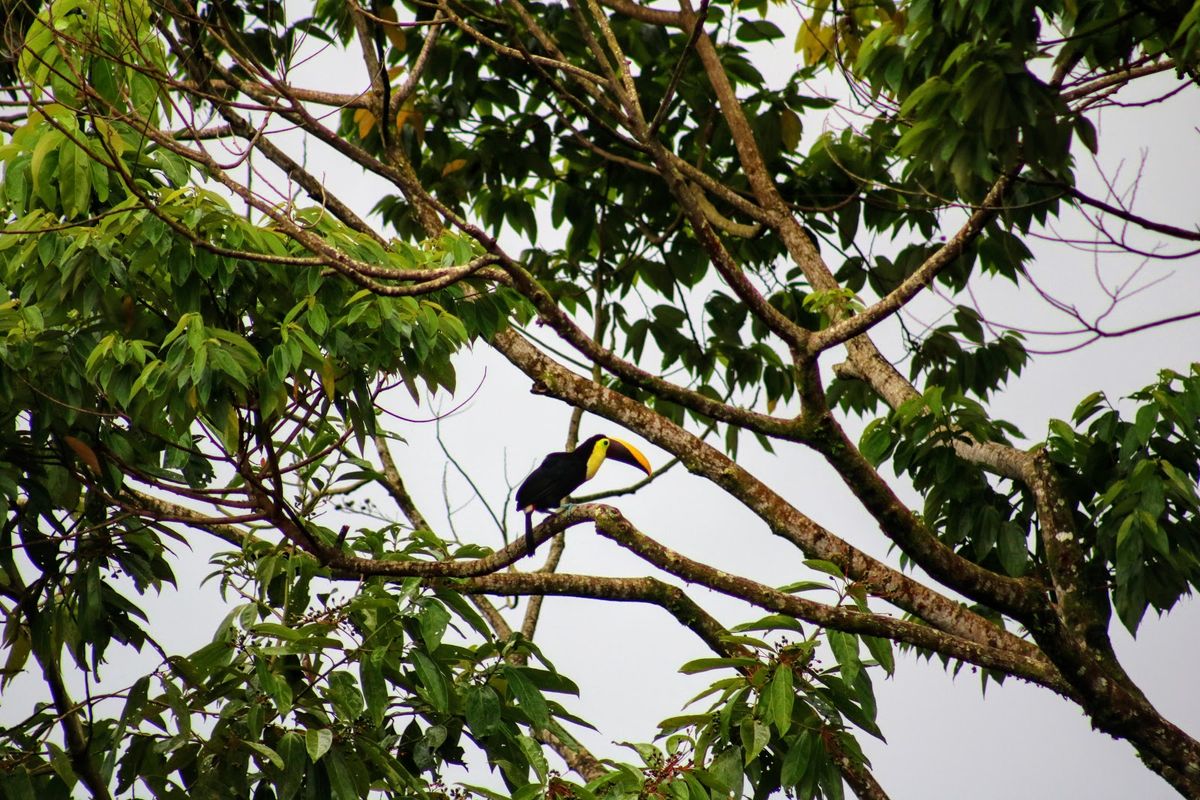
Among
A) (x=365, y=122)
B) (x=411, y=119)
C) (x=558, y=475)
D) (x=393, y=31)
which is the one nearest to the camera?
(x=558, y=475)

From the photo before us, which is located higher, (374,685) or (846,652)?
(374,685)

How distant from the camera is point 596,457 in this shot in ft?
17.0

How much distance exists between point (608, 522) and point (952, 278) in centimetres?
280

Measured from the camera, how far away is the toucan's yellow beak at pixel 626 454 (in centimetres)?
530

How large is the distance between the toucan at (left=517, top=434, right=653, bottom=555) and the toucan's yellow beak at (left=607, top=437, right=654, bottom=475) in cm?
4

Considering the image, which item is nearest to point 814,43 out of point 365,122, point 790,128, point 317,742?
point 790,128

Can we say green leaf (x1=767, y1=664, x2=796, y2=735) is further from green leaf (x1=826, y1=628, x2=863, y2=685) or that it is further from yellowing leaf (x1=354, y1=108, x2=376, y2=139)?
yellowing leaf (x1=354, y1=108, x2=376, y2=139)

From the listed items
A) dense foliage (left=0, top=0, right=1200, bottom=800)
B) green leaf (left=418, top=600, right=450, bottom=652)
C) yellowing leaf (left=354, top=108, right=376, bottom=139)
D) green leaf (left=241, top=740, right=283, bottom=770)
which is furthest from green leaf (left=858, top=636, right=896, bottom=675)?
yellowing leaf (left=354, top=108, right=376, bottom=139)

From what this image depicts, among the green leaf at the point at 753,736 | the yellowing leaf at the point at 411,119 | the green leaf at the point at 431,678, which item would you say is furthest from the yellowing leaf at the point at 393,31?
the green leaf at the point at 753,736

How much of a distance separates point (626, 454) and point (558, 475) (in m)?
0.53

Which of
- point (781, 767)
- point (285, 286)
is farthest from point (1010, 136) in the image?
point (285, 286)

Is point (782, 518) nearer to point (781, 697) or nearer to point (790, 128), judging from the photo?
point (781, 697)

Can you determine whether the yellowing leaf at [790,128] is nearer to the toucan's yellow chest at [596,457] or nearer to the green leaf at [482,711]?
the toucan's yellow chest at [596,457]

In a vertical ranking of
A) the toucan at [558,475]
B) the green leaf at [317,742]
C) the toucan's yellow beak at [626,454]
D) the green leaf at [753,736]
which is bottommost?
the green leaf at [753,736]
